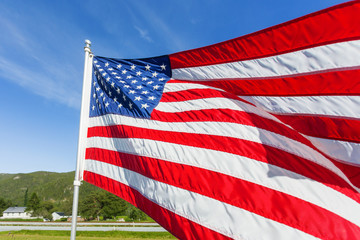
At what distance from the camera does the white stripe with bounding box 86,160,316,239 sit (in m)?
2.78

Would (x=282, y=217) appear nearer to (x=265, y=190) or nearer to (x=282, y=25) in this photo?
(x=265, y=190)

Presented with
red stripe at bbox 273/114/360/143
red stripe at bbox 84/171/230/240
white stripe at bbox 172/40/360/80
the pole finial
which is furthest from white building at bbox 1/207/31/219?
red stripe at bbox 273/114/360/143

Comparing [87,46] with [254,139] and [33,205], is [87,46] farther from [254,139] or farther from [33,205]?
[33,205]

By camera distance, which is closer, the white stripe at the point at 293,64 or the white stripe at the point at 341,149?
the white stripe at the point at 293,64

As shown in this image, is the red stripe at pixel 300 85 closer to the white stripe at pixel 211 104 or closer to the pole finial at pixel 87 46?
the white stripe at pixel 211 104

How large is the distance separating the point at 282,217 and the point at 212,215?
0.81m

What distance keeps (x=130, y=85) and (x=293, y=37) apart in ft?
9.03

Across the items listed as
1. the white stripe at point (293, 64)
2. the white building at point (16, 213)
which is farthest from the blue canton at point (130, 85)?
the white building at point (16, 213)

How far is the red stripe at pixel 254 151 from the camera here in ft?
9.57

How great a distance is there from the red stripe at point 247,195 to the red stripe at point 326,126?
82 cm

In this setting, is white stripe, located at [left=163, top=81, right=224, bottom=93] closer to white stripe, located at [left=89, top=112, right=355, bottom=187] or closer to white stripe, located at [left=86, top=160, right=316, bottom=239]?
white stripe, located at [left=89, top=112, right=355, bottom=187]

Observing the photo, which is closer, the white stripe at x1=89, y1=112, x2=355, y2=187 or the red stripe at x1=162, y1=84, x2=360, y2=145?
the red stripe at x1=162, y1=84, x2=360, y2=145

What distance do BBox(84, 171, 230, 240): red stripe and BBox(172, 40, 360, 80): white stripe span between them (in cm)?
206

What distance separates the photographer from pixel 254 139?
334cm
